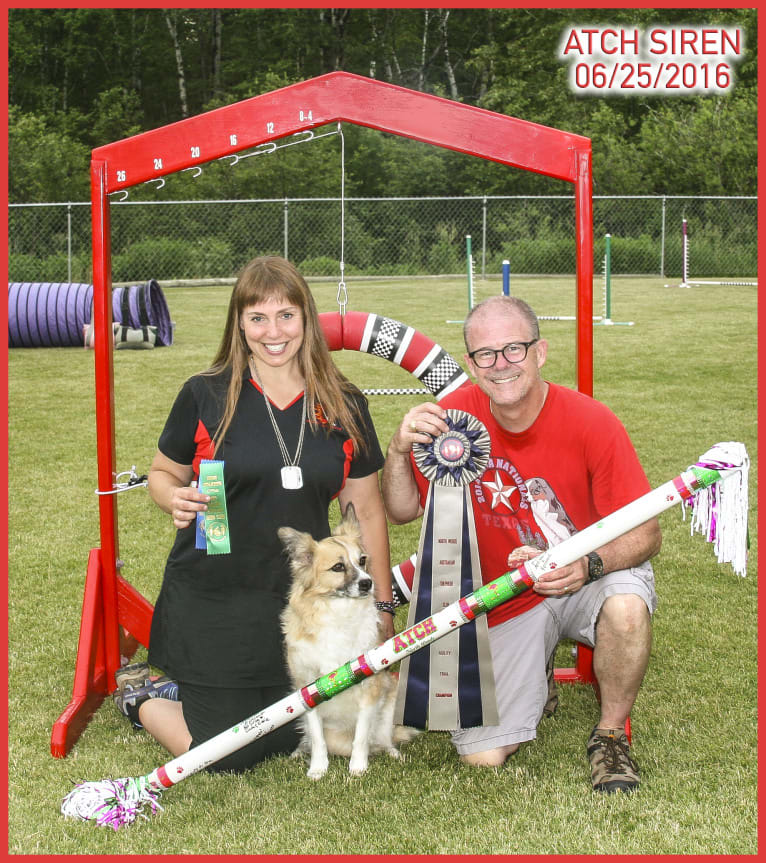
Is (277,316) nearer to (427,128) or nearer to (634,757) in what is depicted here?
(427,128)

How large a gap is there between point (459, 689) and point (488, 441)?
0.80 metres

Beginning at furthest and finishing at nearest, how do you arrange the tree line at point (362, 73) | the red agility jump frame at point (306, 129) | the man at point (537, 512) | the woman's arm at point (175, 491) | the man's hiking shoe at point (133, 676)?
the tree line at point (362, 73)
the man's hiking shoe at point (133, 676)
the red agility jump frame at point (306, 129)
the man at point (537, 512)
the woman's arm at point (175, 491)

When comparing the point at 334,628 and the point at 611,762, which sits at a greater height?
the point at 334,628

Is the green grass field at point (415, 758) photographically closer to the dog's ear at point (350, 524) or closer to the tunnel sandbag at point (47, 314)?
the dog's ear at point (350, 524)

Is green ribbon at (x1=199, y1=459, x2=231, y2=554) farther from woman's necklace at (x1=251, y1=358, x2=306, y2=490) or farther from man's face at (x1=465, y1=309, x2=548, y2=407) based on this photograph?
man's face at (x1=465, y1=309, x2=548, y2=407)

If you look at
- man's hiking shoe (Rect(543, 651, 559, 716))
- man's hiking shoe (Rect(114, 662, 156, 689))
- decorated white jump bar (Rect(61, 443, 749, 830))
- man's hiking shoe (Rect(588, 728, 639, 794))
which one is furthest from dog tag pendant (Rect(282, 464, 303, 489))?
man's hiking shoe (Rect(588, 728, 639, 794))

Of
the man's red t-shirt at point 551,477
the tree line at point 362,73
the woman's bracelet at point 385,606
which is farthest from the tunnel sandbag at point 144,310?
the tree line at point 362,73

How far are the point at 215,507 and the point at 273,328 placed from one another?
57 centimetres

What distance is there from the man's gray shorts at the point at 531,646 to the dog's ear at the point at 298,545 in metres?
0.72

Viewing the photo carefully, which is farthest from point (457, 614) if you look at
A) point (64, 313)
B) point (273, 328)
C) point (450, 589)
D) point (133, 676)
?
point (64, 313)

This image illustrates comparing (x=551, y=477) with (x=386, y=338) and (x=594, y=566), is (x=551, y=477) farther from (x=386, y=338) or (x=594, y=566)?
(x=386, y=338)

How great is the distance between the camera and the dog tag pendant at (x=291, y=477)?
2.92 meters

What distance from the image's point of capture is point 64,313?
12352 millimetres

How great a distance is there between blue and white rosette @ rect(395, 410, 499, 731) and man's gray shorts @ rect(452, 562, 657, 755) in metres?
0.06
